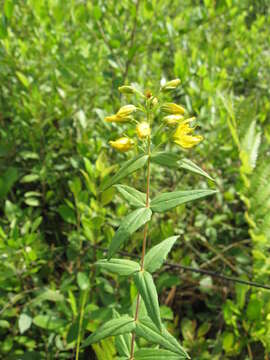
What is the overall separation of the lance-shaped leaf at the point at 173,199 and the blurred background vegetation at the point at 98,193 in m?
0.57

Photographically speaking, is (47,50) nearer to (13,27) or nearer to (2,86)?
(2,86)

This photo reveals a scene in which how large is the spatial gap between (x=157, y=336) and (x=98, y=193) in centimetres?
59

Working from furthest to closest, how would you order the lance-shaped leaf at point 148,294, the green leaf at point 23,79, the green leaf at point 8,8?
the green leaf at point 23,79 → the green leaf at point 8,8 → the lance-shaped leaf at point 148,294

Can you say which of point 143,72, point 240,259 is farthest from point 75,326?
point 143,72

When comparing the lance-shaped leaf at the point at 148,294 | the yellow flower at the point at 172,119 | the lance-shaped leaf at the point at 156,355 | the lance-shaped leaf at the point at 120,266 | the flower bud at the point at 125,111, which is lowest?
the lance-shaped leaf at the point at 156,355

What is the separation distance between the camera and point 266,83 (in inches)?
124

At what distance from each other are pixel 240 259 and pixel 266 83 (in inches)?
66.0

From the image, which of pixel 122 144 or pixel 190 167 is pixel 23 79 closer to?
pixel 122 144

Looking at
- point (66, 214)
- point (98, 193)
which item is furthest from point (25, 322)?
point (98, 193)

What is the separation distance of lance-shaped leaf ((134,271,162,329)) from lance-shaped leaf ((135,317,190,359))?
8 cm

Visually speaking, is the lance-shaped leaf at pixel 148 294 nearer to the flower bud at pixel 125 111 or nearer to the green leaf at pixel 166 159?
the green leaf at pixel 166 159

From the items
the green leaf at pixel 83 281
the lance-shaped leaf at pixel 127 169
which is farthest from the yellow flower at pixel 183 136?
the green leaf at pixel 83 281

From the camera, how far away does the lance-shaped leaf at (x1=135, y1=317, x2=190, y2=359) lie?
1049 millimetres

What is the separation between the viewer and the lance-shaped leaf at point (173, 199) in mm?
1026
